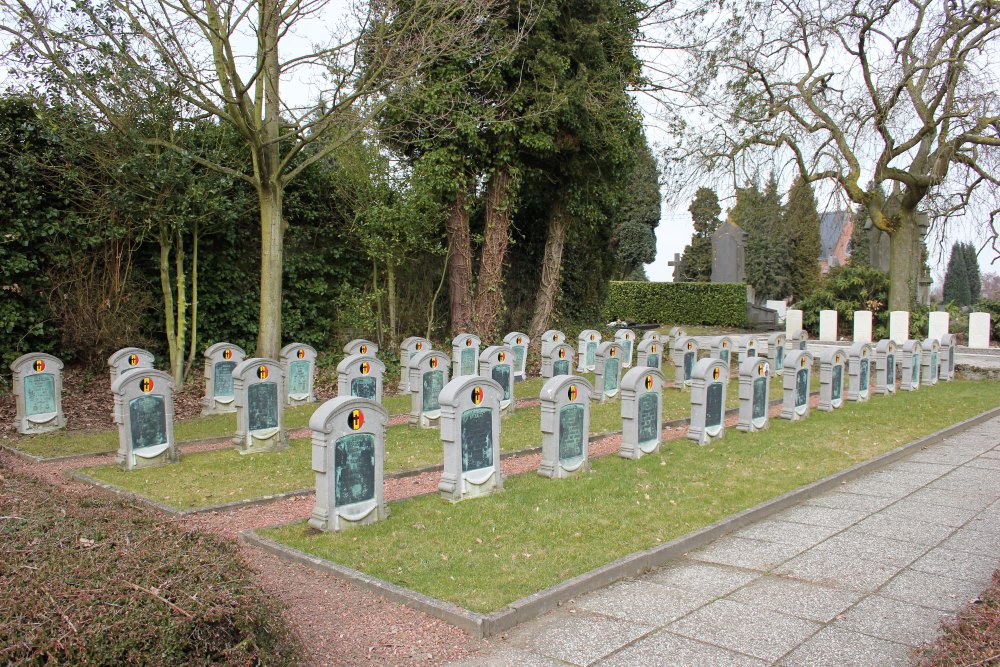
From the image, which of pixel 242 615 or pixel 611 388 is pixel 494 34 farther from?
pixel 242 615

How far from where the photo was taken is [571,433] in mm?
8711

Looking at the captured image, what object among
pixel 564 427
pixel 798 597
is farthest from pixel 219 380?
pixel 798 597

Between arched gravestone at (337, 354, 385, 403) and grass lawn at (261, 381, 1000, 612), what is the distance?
4.15 m

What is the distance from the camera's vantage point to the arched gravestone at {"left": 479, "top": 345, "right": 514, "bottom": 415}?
12.7m

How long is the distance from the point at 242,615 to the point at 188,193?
11898 mm

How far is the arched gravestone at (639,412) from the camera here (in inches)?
380

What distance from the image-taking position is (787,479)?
27.8 ft

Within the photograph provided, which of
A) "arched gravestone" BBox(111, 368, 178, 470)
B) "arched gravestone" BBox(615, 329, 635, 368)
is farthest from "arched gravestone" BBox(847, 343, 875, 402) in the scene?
"arched gravestone" BBox(111, 368, 178, 470)

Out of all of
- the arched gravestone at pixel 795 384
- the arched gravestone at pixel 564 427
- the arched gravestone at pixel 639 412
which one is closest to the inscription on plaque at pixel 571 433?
the arched gravestone at pixel 564 427

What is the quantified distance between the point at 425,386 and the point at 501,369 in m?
1.59

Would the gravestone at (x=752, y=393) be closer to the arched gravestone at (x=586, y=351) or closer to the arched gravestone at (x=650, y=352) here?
the arched gravestone at (x=650, y=352)

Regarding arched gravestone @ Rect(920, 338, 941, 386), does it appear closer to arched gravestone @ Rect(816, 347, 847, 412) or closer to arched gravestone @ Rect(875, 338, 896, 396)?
arched gravestone @ Rect(875, 338, 896, 396)

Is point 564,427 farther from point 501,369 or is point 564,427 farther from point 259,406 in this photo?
point 501,369

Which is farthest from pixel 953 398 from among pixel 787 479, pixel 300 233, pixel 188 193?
pixel 188 193
